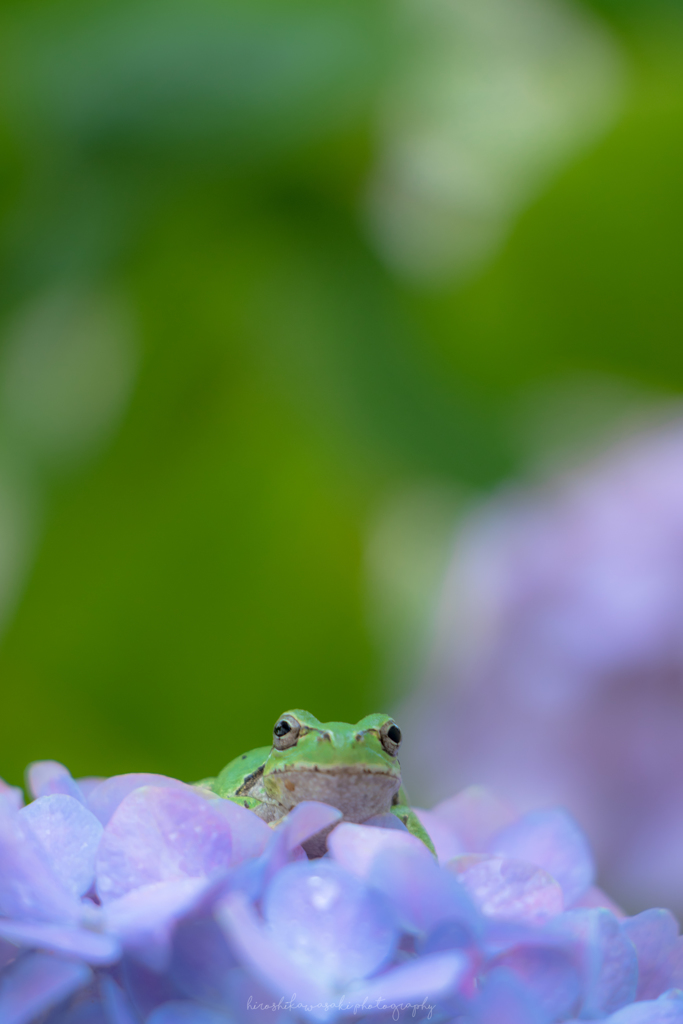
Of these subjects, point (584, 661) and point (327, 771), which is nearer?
point (327, 771)

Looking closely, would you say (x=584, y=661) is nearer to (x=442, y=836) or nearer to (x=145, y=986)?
(x=442, y=836)

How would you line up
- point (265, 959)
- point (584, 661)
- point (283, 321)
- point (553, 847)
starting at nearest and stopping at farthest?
point (265, 959) → point (553, 847) → point (584, 661) → point (283, 321)

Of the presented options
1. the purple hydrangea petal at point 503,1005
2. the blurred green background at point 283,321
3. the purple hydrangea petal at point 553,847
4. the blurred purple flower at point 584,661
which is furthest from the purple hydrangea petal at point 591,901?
the blurred green background at point 283,321

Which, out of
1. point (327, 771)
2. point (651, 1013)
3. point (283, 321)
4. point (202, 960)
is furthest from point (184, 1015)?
point (283, 321)

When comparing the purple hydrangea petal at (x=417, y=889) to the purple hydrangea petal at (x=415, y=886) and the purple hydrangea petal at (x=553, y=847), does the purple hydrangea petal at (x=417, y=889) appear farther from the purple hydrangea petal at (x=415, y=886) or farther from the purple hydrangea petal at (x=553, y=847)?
the purple hydrangea petal at (x=553, y=847)

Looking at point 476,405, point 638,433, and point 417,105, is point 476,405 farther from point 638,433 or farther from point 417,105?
point 417,105

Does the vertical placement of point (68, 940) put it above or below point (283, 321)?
below

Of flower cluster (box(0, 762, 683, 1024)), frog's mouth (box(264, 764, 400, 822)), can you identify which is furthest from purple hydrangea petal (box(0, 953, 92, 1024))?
frog's mouth (box(264, 764, 400, 822))
